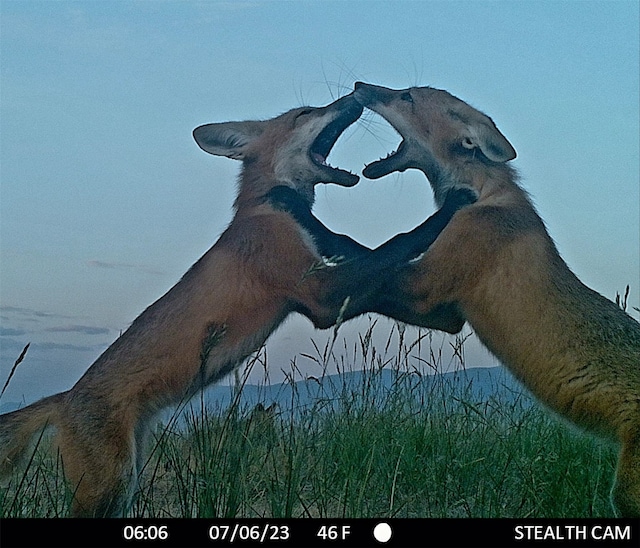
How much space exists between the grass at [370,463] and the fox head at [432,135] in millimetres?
1325

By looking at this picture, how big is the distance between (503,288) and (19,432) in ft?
10.4

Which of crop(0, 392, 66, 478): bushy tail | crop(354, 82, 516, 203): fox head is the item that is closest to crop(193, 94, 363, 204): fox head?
crop(354, 82, 516, 203): fox head

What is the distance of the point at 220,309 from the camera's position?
5246 millimetres

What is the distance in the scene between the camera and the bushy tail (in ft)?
16.8

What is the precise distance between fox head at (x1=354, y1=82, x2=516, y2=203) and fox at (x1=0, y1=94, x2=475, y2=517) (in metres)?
0.16

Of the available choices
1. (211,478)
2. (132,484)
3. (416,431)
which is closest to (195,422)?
(211,478)

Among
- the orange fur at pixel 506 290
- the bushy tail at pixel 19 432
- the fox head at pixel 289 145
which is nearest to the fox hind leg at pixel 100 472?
the bushy tail at pixel 19 432

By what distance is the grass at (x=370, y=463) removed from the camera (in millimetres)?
4262

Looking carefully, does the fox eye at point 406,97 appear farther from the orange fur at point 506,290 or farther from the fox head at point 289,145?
the fox head at point 289,145

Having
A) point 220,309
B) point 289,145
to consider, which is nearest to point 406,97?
point 289,145
